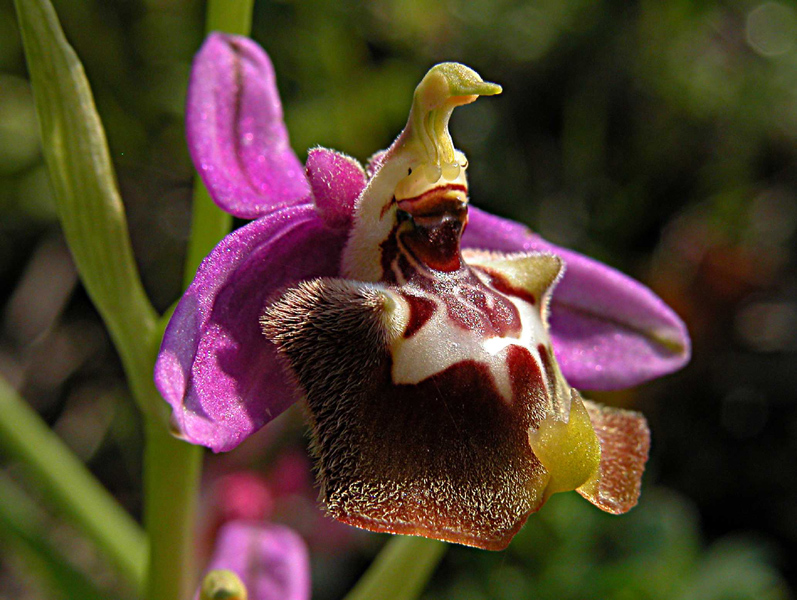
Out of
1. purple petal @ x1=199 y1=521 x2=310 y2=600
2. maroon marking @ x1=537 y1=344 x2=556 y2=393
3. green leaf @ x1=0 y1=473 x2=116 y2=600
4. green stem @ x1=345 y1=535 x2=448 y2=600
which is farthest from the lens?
green leaf @ x1=0 y1=473 x2=116 y2=600

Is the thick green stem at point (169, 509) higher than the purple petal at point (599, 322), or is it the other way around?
the purple petal at point (599, 322)

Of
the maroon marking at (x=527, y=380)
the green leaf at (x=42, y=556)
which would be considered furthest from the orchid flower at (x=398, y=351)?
the green leaf at (x=42, y=556)

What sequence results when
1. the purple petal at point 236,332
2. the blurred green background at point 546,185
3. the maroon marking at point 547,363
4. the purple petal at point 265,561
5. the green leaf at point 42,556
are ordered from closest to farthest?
the purple petal at point 236,332 → the maroon marking at point 547,363 → the purple petal at point 265,561 → the green leaf at point 42,556 → the blurred green background at point 546,185

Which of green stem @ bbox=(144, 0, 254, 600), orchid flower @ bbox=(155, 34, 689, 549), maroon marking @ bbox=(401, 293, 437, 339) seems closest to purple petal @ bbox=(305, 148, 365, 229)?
orchid flower @ bbox=(155, 34, 689, 549)

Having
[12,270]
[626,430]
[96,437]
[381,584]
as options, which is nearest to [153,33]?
[12,270]

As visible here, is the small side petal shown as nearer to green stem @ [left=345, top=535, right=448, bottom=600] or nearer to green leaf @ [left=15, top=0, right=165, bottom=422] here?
green stem @ [left=345, top=535, right=448, bottom=600]

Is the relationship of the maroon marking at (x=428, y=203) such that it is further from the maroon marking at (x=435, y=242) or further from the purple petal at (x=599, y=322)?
the purple petal at (x=599, y=322)

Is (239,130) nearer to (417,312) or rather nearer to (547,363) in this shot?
(417,312)

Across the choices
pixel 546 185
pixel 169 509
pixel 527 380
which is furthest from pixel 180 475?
pixel 546 185

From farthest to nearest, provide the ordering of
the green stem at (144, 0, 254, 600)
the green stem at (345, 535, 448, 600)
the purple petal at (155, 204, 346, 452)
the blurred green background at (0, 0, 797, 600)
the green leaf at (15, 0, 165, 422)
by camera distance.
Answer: the blurred green background at (0, 0, 797, 600) < the green stem at (345, 535, 448, 600) < the green stem at (144, 0, 254, 600) < the green leaf at (15, 0, 165, 422) < the purple petal at (155, 204, 346, 452)
